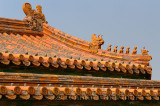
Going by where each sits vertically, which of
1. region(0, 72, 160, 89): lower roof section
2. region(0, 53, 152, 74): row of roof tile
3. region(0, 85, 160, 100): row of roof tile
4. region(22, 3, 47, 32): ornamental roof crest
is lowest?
region(0, 85, 160, 100): row of roof tile

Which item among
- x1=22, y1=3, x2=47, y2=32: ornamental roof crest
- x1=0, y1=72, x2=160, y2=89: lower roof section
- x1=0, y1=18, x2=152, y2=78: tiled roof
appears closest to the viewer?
x1=0, y1=72, x2=160, y2=89: lower roof section

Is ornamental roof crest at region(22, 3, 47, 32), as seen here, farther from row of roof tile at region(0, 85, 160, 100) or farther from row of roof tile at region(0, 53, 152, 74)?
row of roof tile at region(0, 85, 160, 100)

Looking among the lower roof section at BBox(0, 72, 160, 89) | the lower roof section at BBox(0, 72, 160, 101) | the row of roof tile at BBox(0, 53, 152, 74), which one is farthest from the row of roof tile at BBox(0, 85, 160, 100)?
the row of roof tile at BBox(0, 53, 152, 74)

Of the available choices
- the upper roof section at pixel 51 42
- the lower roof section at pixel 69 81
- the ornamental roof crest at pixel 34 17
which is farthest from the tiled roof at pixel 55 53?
the lower roof section at pixel 69 81

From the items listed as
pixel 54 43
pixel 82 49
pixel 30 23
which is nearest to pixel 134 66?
pixel 82 49

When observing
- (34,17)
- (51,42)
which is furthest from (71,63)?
A: (34,17)

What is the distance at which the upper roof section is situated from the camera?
1036 cm

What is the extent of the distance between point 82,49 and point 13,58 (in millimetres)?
4361

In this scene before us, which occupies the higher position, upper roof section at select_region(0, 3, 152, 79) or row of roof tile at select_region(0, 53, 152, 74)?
upper roof section at select_region(0, 3, 152, 79)

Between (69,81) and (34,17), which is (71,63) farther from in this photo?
(34,17)

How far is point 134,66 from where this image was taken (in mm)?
9711

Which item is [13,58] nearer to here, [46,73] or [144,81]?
[46,73]

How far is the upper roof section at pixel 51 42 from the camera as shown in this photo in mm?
10359

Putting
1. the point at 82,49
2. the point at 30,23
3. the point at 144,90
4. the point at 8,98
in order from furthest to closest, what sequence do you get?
the point at 30,23 → the point at 82,49 → the point at 144,90 → the point at 8,98
